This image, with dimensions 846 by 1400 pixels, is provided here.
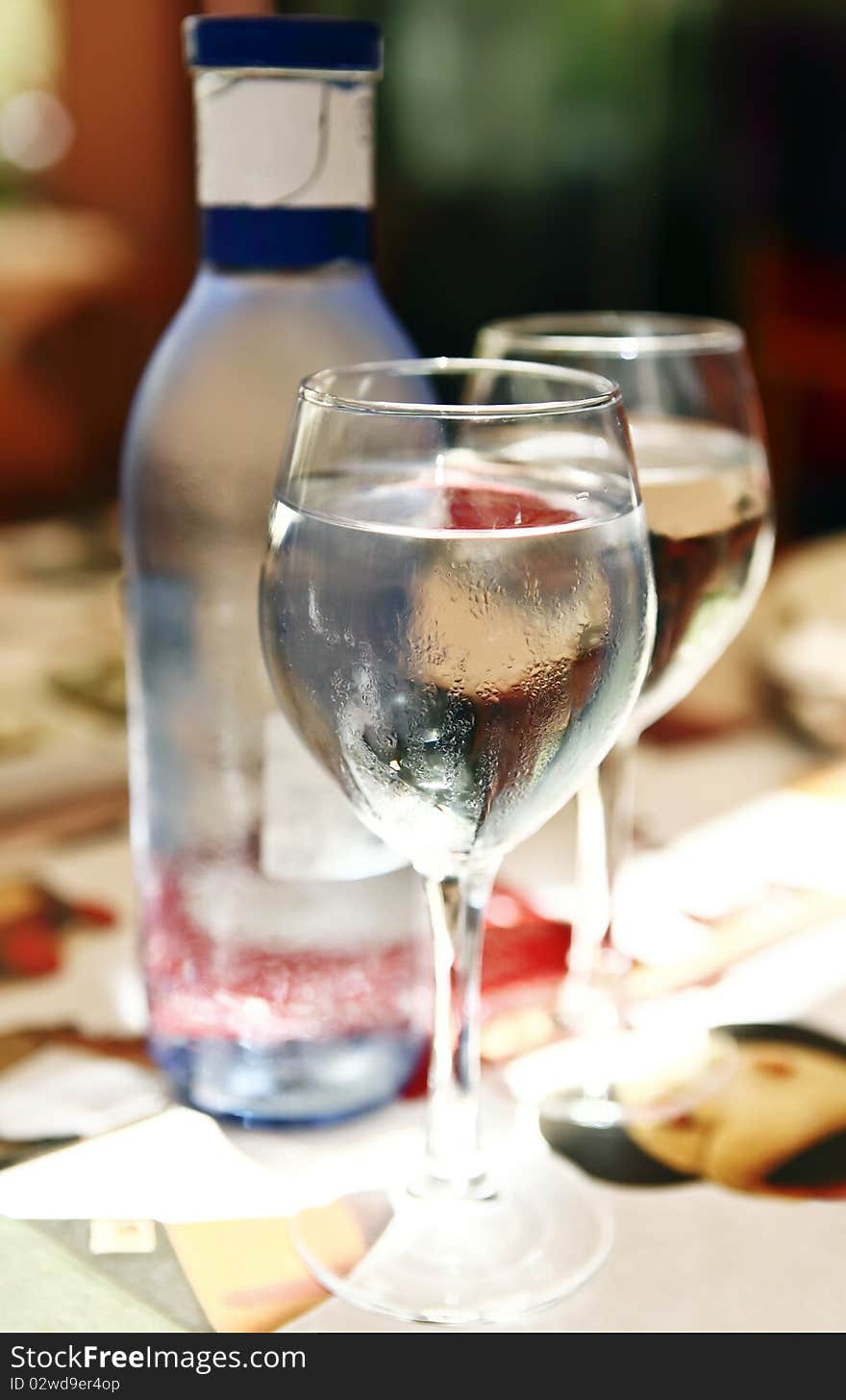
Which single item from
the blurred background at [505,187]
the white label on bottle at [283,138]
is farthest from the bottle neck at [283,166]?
the blurred background at [505,187]

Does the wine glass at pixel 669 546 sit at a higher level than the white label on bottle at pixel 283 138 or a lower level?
lower

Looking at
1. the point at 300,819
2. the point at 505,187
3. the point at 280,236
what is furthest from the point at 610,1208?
the point at 505,187

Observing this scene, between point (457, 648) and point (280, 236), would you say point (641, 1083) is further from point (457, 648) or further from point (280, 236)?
point (280, 236)

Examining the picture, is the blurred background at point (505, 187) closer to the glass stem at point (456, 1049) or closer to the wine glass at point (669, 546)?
the wine glass at point (669, 546)

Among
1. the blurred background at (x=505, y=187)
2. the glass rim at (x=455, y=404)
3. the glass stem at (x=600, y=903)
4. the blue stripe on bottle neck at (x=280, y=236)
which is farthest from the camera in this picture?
the blurred background at (x=505, y=187)

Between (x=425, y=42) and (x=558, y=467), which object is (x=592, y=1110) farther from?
(x=425, y=42)

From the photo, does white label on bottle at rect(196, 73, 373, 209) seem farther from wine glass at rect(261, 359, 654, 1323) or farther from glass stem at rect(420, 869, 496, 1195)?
glass stem at rect(420, 869, 496, 1195)

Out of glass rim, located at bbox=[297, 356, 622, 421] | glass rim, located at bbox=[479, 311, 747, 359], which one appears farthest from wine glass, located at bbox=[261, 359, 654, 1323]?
glass rim, located at bbox=[479, 311, 747, 359]
